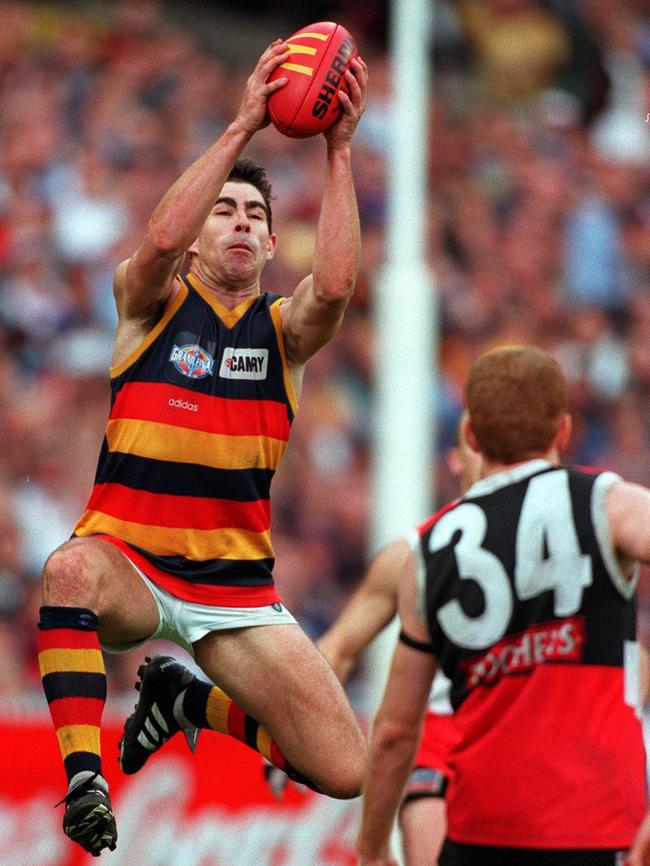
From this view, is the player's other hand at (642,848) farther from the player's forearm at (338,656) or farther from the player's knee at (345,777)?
the player's forearm at (338,656)

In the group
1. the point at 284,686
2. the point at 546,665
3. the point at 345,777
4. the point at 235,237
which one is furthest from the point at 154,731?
the point at 546,665

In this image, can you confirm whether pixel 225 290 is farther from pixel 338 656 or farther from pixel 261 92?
pixel 338 656

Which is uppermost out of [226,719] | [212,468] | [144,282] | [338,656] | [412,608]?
[144,282]

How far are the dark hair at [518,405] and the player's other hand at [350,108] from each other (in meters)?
1.06

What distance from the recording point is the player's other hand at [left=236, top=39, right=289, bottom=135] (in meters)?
5.41

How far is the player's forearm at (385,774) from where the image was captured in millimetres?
5004

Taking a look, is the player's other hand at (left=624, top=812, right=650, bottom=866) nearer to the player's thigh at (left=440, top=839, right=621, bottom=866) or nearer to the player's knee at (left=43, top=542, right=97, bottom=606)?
the player's thigh at (left=440, top=839, right=621, bottom=866)

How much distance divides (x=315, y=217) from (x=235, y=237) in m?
7.50

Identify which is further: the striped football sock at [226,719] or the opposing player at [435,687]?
the opposing player at [435,687]

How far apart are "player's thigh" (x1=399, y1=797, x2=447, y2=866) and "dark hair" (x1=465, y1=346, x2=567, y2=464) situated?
230 cm

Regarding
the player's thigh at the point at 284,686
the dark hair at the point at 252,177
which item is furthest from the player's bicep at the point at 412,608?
the dark hair at the point at 252,177

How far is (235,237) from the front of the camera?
19.1 ft

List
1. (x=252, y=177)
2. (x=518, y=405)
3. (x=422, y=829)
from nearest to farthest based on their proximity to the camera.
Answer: (x=518, y=405) → (x=252, y=177) → (x=422, y=829)

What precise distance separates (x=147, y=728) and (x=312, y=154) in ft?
27.3
